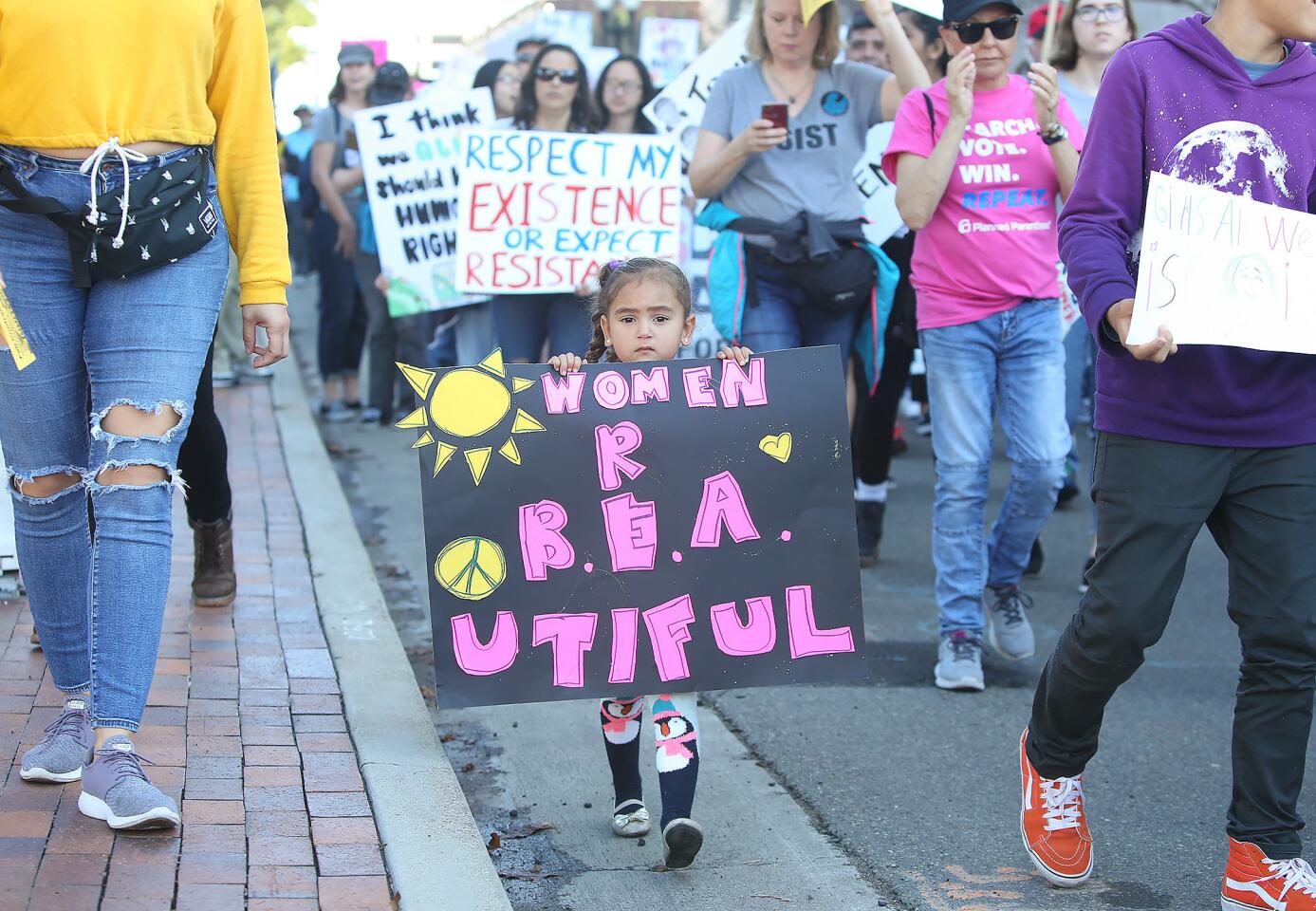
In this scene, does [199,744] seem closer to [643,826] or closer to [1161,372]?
[643,826]

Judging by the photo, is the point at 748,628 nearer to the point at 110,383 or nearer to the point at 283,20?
the point at 110,383

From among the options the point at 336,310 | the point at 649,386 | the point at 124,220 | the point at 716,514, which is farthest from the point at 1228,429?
the point at 336,310

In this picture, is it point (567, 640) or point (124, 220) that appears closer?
point (124, 220)

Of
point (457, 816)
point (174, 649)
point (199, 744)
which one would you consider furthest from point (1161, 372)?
point (174, 649)

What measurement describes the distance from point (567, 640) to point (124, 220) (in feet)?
4.21

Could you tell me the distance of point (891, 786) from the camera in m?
4.16

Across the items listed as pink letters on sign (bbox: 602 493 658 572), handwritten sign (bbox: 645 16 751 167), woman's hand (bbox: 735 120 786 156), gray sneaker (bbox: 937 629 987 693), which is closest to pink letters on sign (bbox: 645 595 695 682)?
pink letters on sign (bbox: 602 493 658 572)

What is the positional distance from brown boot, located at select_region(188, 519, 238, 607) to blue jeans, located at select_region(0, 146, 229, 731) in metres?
1.64

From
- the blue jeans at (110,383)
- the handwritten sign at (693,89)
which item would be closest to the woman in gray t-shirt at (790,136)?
the handwritten sign at (693,89)

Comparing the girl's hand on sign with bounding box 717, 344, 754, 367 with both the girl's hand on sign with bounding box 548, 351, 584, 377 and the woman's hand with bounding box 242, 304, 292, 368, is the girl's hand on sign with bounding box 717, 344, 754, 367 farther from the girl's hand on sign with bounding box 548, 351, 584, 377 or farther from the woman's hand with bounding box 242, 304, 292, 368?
the woman's hand with bounding box 242, 304, 292, 368

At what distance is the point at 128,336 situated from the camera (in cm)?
335

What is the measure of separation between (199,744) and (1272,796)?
2.37m

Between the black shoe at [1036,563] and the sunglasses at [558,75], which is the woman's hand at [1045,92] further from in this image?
the sunglasses at [558,75]

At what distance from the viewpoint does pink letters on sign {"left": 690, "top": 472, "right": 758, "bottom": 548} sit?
3.72 m
